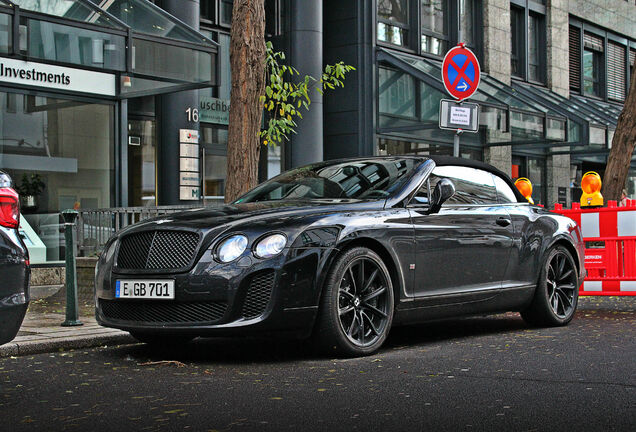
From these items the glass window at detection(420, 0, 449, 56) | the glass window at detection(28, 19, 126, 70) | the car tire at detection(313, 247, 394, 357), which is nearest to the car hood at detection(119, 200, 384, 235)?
the car tire at detection(313, 247, 394, 357)

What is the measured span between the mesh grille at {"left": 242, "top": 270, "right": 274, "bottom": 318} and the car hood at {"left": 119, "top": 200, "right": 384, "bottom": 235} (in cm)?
38

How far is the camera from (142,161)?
16297 mm

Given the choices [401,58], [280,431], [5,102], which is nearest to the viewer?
[280,431]

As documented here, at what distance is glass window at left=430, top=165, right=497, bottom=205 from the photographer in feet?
25.7

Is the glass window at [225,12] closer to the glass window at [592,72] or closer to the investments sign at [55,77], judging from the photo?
the investments sign at [55,77]

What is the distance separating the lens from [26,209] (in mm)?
13125

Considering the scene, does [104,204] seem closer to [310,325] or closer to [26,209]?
[26,209]

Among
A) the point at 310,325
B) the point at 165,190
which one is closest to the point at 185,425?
the point at 310,325

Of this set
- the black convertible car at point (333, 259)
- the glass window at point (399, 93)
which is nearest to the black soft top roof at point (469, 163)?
the black convertible car at point (333, 259)

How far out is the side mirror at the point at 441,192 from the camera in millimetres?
7312

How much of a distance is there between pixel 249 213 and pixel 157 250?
0.65 m

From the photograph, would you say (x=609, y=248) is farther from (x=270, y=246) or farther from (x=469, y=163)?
(x=270, y=246)

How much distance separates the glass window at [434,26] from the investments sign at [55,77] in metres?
9.85

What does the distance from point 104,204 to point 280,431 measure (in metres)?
10.3
